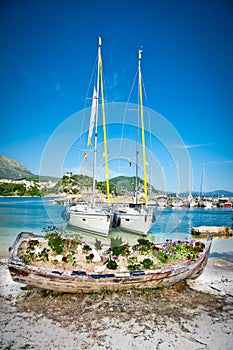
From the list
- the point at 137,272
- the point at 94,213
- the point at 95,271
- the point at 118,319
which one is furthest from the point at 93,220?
the point at 118,319

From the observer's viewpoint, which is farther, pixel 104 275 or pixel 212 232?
pixel 212 232

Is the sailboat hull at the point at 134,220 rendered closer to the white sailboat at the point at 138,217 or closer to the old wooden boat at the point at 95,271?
the white sailboat at the point at 138,217

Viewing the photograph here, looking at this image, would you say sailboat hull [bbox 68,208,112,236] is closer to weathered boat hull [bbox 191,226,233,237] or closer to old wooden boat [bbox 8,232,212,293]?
weathered boat hull [bbox 191,226,233,237]

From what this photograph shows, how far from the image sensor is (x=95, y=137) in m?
19.9

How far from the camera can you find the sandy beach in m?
5.23

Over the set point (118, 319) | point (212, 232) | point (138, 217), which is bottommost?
point (212, 232)

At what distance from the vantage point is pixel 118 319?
6.11m

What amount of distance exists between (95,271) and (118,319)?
1568 millimetres

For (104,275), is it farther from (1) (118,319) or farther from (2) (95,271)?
(1) (118,319)

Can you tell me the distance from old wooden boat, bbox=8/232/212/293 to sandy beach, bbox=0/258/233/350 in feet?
0.86

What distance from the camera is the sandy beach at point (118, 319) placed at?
523cm

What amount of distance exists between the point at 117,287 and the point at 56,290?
160 centimetres

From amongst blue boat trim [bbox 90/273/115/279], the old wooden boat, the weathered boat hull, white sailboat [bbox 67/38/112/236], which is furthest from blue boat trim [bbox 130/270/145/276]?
the weathered boat hull

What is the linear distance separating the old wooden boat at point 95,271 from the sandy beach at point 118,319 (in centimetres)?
26
